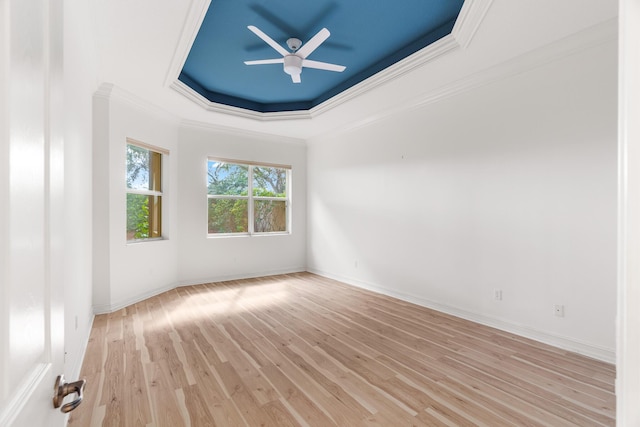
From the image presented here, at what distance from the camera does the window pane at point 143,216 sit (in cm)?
414

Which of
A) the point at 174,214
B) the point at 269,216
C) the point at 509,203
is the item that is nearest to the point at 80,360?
the point at 174,214

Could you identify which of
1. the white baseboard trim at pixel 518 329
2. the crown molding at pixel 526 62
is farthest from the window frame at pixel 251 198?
the crown molding at pixel 526 62

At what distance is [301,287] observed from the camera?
193 inches

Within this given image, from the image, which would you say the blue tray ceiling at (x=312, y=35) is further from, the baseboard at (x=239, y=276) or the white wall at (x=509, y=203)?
the baseboard at (x=239, y=276)

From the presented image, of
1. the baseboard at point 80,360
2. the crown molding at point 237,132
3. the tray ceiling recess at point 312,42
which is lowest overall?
the baseboard at point 80,360

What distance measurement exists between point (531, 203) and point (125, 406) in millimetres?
3673

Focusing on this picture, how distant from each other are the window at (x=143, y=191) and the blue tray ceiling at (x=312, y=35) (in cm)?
120

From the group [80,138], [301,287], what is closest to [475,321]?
[301,287]

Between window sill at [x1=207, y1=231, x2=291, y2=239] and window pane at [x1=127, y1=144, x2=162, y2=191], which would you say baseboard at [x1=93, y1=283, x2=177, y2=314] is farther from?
window pane at [x1=127, y1=144, x2=162, y2=191]

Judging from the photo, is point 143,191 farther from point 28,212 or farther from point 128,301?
point 28,212

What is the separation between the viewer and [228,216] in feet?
17.9

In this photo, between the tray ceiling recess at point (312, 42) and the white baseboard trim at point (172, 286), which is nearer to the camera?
the tray ceiling recess at point (312, 42)

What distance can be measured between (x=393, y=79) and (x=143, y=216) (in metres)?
3.82

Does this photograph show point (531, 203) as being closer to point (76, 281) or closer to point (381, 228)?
point (381, 228)
